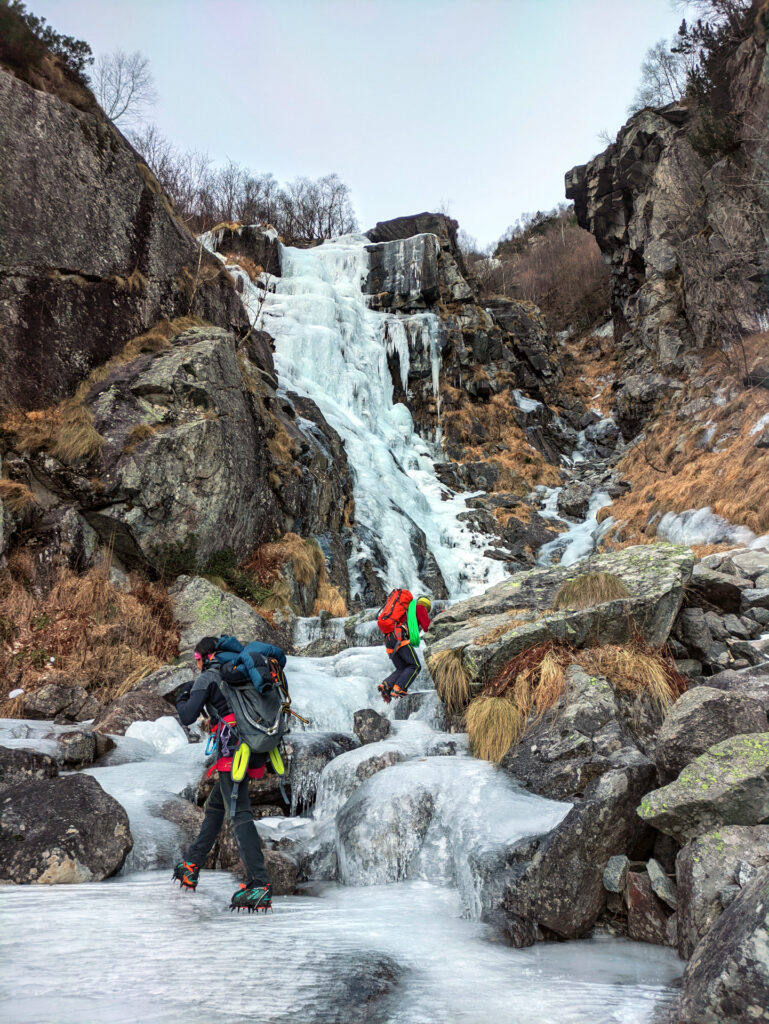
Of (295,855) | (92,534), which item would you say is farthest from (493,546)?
(295,855)

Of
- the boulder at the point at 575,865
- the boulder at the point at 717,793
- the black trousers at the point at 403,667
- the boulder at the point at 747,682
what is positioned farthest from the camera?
the black trousers at the point at 403,667

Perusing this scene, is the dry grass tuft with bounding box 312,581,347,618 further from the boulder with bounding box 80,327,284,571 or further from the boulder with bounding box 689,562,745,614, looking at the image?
the boulder with bounding box 689,562,745,614

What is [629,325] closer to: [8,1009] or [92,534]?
[92,534]

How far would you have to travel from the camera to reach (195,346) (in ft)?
40.6

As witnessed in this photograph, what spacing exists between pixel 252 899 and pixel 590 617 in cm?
420

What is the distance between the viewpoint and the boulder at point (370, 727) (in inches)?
263

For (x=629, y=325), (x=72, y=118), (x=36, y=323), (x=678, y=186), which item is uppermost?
(x=678, y=186)

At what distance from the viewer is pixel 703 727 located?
3.72 meters

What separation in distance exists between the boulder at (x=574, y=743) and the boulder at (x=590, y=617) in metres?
0.74

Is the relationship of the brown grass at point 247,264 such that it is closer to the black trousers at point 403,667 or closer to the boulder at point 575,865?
the black trousers at point 403,667

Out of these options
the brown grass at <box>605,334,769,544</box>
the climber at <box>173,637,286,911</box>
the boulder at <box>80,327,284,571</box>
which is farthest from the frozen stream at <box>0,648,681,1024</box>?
the brown grass at <box>605,334,769,544</box>

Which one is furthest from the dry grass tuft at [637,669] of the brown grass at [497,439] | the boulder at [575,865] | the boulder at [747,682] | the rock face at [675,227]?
the rock face at [675,227]

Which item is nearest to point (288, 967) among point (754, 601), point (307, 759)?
point (307, 759)

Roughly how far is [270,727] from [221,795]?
65 cm
